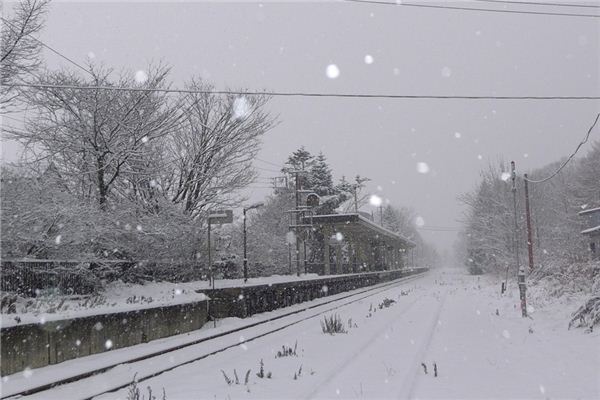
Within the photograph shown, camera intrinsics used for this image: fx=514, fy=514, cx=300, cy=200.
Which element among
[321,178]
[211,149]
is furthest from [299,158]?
[211,149]

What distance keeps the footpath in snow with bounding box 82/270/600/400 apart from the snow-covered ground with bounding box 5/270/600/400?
0.01m

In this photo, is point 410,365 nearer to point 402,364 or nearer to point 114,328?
point 402,364

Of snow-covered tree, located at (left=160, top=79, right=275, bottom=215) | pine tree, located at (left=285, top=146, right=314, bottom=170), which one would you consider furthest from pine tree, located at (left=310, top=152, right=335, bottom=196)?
snow-covered tree, located at (left=160, top=79, right=275, bottom=215)

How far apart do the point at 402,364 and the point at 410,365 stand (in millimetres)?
147

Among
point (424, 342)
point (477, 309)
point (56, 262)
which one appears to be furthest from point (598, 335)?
point (56, 262)

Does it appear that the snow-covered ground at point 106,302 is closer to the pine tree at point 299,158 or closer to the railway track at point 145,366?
the railway track at point 145,366

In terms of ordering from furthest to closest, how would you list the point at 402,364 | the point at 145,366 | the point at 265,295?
the point at 265,295 < the point at 145,366 < the point at 402,364

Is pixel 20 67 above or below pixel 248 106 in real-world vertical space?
below

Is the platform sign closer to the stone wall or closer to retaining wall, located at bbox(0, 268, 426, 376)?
retaining wall, located at bbox(0, 268, 426, 376)

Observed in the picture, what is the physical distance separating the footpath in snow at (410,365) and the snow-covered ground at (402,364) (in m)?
0.01

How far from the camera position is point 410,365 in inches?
317

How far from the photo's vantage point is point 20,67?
1455 cm

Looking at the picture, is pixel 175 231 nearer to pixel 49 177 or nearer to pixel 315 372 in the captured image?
pixel 49 177

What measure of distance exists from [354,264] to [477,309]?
94.2 ft
